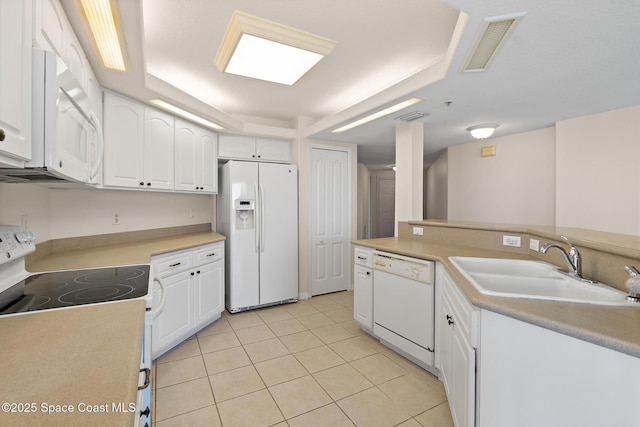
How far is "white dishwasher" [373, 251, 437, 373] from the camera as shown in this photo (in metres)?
2.05

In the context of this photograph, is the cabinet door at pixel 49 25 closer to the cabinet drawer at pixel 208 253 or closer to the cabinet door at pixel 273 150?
the cabinet drawer at pixel 208 253

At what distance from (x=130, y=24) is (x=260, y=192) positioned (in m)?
2.03

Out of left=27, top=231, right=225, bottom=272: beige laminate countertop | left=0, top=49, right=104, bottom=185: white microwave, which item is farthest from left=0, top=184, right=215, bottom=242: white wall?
left=0, top=49, right=104, bottom=185: white microwave

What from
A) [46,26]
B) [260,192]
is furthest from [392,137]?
[46,26]

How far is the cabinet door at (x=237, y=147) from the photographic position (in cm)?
337

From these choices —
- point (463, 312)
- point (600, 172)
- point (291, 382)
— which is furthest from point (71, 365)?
point (600, 172)

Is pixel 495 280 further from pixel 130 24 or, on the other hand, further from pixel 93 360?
pixel 130 24

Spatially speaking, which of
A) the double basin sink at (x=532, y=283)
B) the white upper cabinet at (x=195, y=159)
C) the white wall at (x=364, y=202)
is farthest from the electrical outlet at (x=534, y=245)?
the white wall at (x=364, y=202)

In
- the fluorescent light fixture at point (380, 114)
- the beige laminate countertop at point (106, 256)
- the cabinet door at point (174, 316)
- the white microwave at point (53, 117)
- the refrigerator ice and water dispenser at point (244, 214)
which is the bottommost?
the cabinet door at point (174, 316)

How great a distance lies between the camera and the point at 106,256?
201 centimetres

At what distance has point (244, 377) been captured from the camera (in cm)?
205

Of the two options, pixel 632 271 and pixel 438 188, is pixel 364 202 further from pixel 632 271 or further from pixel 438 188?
pixel 632 271

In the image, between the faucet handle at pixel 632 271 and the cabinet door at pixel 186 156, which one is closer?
the faucet handle at pixel 632 271

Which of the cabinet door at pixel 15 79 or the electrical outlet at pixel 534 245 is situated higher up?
the cabinet door at pixel 15 79
